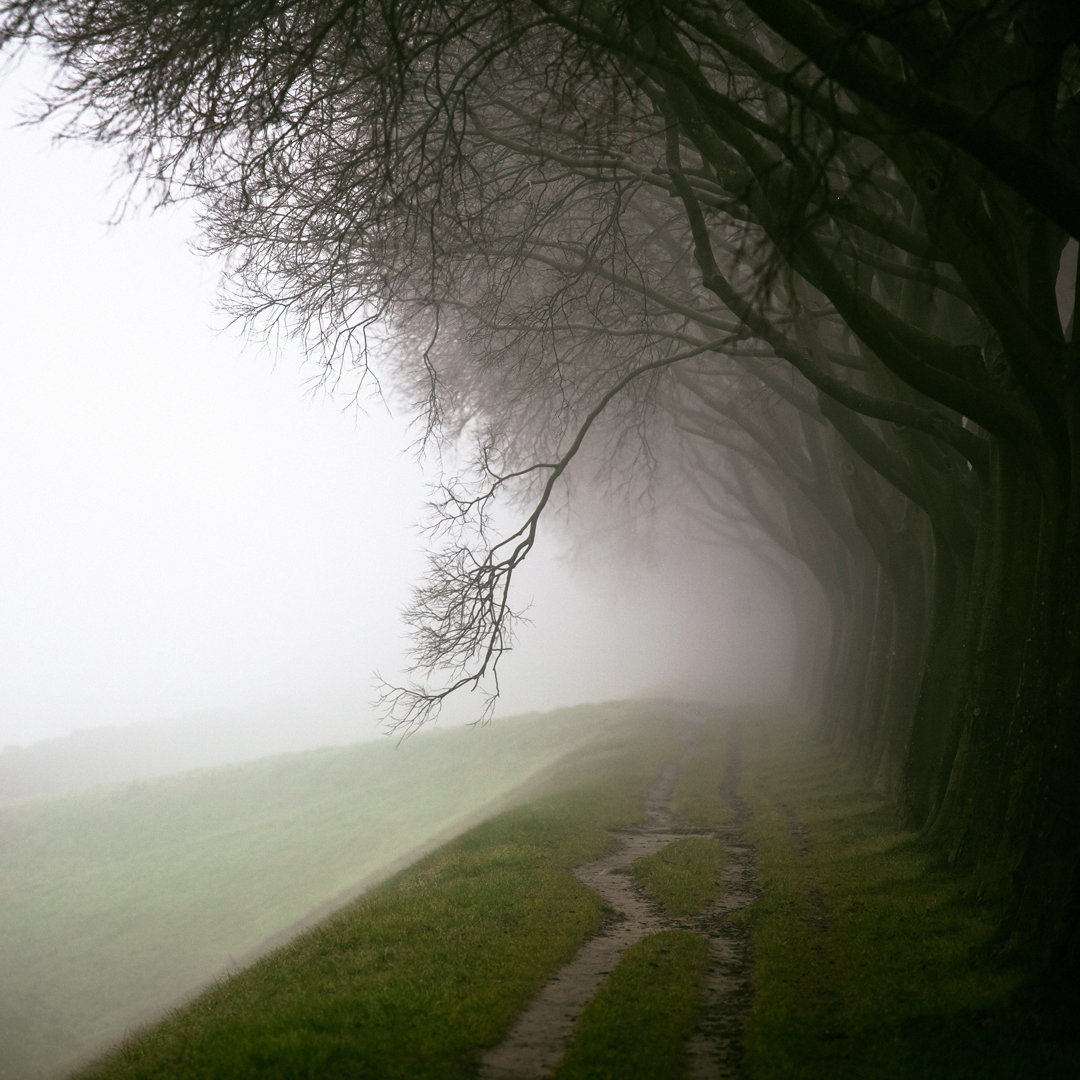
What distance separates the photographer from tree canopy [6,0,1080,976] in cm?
734

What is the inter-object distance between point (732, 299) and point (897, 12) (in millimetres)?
3864

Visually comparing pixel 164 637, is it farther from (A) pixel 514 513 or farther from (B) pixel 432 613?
(B) pixel 432 613

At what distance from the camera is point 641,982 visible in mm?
8602

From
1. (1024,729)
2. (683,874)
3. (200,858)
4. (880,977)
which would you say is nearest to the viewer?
(880,977)

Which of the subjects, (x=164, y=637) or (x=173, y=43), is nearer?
(x=173, y=43)

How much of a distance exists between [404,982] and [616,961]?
210cm

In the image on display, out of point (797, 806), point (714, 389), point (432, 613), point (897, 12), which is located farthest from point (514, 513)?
point (897, 12)

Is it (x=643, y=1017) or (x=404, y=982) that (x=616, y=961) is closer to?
(x=643, y=1017)

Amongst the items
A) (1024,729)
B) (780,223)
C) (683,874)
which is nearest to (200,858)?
(683,874)

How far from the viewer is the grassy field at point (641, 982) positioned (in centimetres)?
676

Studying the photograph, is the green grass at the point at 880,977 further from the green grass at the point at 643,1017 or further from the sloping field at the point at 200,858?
the sloping field at the point at 200,858

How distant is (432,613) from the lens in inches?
559

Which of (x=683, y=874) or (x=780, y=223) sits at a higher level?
(x=780, y=223)

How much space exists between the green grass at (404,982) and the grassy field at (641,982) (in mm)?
28
